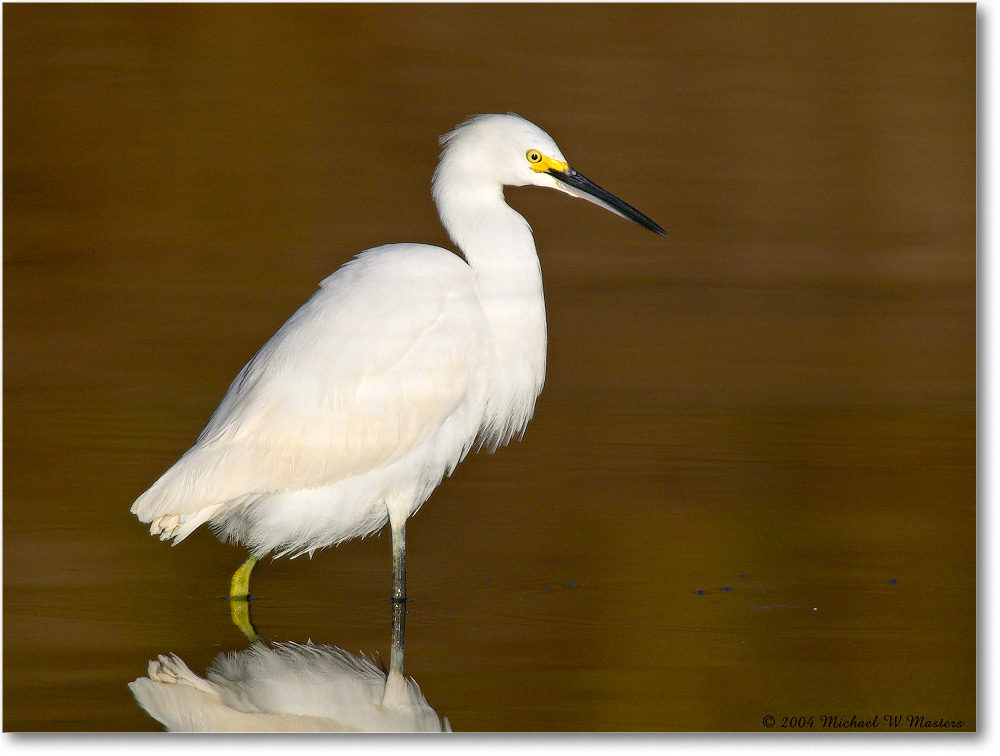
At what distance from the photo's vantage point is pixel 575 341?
17.8ft

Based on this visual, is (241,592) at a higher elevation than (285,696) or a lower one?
higher

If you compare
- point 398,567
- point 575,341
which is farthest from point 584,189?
point 575,341

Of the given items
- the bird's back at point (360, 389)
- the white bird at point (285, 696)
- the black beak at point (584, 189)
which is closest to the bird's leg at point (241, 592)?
the bird's back at point (360, 389)

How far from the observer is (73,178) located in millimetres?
3943

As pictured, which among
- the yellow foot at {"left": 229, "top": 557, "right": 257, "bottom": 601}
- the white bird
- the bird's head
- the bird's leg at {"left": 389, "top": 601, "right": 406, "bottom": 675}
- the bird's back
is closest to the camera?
the white bird

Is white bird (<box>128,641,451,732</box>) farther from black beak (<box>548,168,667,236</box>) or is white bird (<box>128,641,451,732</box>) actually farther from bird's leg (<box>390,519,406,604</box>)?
black beak (<box>548,168,667,236</box>)

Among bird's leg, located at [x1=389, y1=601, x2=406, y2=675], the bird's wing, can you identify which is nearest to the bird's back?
the bird's wing

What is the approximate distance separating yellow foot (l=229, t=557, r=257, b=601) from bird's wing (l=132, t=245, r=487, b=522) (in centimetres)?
21

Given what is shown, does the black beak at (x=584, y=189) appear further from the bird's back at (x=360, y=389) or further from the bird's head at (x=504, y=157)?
the bird's back at (x=360, y=389)

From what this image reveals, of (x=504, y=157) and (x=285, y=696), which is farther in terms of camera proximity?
(x=504, y=157)

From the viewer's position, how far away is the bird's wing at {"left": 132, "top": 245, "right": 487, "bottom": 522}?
3.01 meters

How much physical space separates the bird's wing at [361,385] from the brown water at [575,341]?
38 centimetres

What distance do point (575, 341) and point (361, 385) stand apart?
2.46 m

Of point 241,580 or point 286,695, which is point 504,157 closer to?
point 241,580
